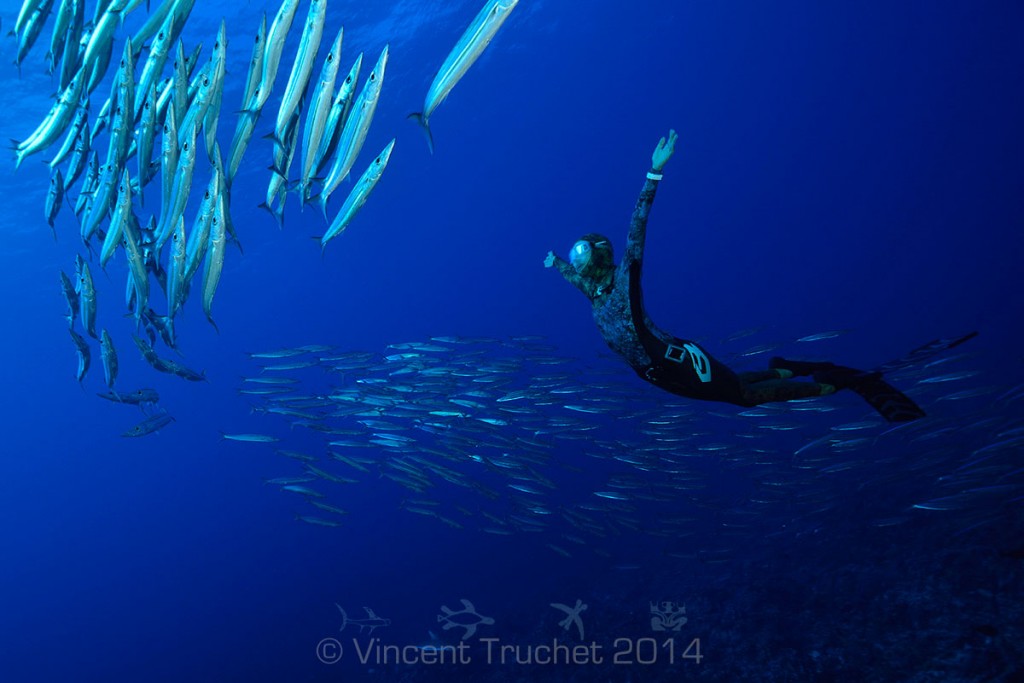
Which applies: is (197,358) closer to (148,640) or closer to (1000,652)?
(148,640)

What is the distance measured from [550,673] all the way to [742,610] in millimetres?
3954

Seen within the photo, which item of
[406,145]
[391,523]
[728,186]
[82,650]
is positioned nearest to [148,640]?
[82,650]

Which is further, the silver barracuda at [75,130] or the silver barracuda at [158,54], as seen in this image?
the silver barracuda at [75,130]

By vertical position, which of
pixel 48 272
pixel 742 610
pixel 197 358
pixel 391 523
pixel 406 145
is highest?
pixel 197 358

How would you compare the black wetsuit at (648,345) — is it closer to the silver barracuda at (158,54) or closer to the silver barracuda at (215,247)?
the silver barracuda at (215,247)

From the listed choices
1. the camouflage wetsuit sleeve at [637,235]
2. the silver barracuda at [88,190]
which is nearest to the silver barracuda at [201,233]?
the silver barracuda at [88,190]

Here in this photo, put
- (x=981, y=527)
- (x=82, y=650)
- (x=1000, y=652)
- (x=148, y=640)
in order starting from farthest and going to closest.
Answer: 1. (x=82, y=650)
2. (x=148, y=640)
3. (x=981, y=527)
4. (x=1000, y=652)

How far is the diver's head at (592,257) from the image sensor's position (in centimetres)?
460

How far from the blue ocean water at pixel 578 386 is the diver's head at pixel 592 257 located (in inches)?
131

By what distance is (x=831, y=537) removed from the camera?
12.6m

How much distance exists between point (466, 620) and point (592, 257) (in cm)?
1717

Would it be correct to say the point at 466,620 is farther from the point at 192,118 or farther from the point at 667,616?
the point at 192,118

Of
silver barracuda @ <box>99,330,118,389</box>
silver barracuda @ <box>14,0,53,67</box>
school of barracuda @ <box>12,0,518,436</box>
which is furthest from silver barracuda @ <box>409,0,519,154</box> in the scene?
silver barracuda @ <box>99,330,118,389</box>

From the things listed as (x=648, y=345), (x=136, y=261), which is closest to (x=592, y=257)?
(x=648, y=345)
